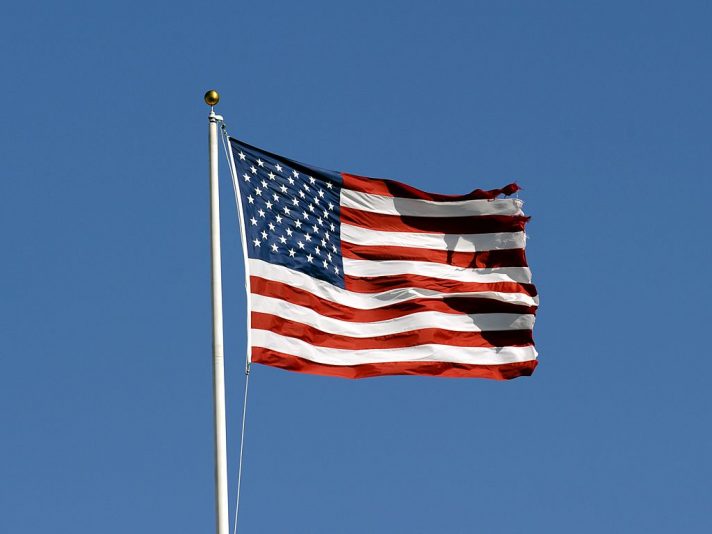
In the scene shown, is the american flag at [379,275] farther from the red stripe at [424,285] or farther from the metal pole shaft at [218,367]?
the metal pole shaft at [218,367]

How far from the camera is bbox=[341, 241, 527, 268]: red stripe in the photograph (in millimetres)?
32125

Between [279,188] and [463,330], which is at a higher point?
[279,188]

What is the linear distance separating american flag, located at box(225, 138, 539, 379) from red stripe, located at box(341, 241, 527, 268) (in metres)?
0.02

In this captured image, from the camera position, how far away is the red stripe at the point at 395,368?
2858 centimetres

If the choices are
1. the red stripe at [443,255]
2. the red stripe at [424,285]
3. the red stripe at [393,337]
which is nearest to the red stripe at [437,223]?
the red stripe at [443,255]

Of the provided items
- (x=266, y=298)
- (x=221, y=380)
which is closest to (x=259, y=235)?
(x=266, y=298)

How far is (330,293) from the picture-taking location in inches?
1209

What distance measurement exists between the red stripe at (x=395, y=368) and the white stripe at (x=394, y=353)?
78 mm

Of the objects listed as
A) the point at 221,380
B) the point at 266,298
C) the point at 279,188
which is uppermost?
the point at 279,188

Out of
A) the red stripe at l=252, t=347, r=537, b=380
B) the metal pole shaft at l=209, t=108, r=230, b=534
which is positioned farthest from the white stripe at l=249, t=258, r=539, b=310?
the metal pole shaft at l=209, t=108, r=230, b=534

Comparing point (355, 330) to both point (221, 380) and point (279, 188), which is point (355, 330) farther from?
point (221, 380)

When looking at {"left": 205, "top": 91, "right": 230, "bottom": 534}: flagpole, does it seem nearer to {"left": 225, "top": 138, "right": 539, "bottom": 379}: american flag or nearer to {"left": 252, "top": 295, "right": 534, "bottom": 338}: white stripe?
{"left": 225, "top": 138, "right": 539, "bottom": 379}: american flag

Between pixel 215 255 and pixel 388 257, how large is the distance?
5.92 meters

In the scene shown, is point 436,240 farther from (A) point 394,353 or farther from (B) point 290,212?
(B) point 290,212
